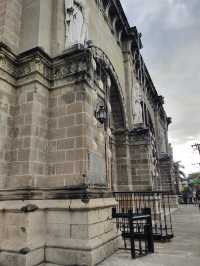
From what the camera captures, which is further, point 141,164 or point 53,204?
point 141,164

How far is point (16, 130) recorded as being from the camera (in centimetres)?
520

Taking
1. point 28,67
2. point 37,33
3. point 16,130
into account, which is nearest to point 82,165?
point 16,130

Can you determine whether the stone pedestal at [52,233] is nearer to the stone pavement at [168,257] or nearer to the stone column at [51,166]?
the stone column at [51,166]

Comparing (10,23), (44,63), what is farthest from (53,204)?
(10,23)

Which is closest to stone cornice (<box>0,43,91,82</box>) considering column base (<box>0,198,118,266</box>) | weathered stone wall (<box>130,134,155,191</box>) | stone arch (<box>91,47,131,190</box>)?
column base (<box>0,198,118,266</box>)

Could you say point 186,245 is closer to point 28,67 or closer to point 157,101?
point 28,67

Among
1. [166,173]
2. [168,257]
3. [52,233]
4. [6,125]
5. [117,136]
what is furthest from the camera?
[166,173]

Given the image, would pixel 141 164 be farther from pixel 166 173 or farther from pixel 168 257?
pixel 166 173

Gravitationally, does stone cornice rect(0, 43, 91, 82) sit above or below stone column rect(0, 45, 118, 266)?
above

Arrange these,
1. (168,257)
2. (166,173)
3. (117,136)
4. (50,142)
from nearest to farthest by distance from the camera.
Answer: (168,257) → (50,142) → (117,136) → (166,173)

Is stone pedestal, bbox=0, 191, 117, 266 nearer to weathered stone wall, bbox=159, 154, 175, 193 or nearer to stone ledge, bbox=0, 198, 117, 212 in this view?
stone ledge, bbox=0, 198, 117, 212

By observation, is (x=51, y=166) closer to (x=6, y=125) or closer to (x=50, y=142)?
(x=50, y=142)

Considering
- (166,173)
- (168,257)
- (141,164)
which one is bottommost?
(168,257)

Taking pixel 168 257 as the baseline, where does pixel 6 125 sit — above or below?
above
